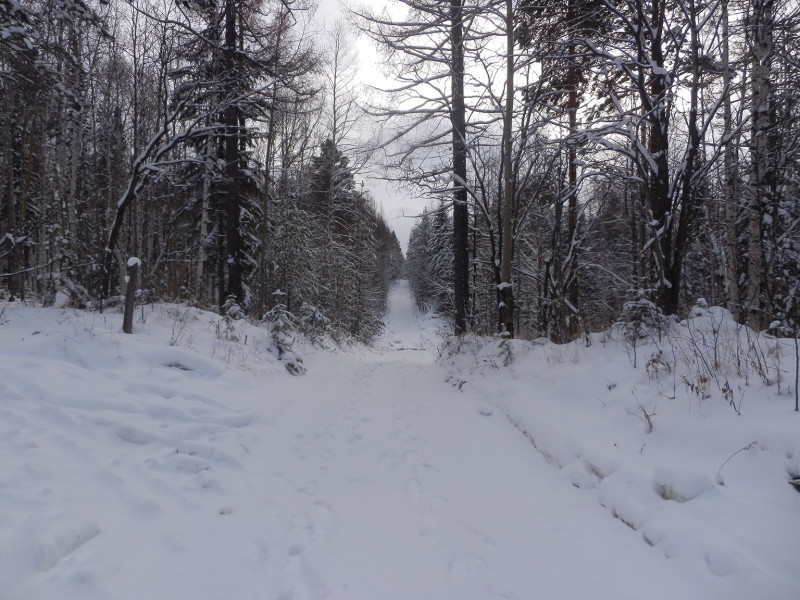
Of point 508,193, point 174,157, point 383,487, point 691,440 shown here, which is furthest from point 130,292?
point 174,157

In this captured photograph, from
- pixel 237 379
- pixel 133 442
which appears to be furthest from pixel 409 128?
pixel 133 442

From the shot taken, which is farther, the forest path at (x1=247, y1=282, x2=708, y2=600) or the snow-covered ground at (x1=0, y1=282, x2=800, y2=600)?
the forest path at (x1=247, y1=282, x2=708, y2=600)

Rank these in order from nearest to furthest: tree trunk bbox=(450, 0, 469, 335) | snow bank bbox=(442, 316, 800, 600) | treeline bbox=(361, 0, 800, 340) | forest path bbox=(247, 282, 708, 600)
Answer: snow bank bbox=(442, 316, 800, 600), forest path bbox=(247, 282, 708, 600), treeline bbox=(361, 0, 800, 340), tree trunk bbox=(450, 0, 469, 335)

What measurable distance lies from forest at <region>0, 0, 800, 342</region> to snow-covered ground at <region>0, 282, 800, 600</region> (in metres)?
2.09

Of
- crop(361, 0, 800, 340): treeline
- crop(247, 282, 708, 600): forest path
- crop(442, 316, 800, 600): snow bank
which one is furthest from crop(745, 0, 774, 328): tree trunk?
crop(247, 282, 708, 600): forest path

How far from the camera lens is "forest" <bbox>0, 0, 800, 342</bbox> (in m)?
5.98

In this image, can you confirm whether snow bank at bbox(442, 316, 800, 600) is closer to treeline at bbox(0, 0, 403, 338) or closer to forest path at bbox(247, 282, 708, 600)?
forest path at bbox(247, 282, 708, 600)

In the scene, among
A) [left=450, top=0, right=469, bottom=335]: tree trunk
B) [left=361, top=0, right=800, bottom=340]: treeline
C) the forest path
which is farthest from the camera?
[left=450, top=0, right=469, bottom=335]: tree trunk

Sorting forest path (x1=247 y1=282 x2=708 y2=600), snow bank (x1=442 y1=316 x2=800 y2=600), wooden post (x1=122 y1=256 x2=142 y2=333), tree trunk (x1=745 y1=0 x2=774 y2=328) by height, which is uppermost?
tree trunk (x1=745 y1=0 x2=774 y2=328)

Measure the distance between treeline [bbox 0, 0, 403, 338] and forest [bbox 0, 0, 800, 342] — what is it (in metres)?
0.10

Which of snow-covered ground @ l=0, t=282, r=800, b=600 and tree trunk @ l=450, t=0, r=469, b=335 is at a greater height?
tree trunk @ l=450, t=0, r=469, b=335

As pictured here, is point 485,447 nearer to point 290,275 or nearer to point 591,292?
point 290,275

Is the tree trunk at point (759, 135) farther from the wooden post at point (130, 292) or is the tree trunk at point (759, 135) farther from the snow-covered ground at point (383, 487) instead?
the wooden post at point (130, 292)

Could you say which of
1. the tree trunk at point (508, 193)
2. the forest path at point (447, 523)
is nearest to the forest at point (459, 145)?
the tree trunk at point (508, 193)
